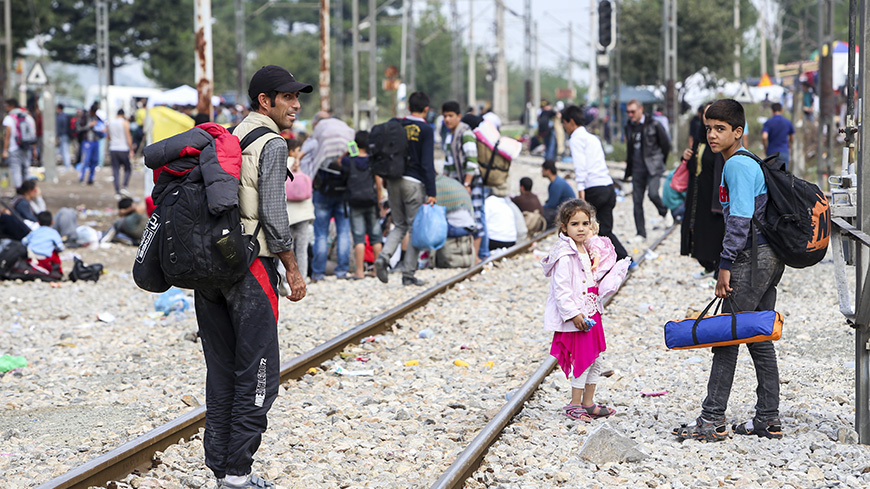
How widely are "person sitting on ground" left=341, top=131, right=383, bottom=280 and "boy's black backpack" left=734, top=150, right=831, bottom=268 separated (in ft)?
21.6

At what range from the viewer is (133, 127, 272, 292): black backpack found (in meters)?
4.57

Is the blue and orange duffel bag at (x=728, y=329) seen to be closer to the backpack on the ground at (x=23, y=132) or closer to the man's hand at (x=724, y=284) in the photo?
the man's hand at (x=724, y=284)

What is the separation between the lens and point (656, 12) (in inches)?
1896

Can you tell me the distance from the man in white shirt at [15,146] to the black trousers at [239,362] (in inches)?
731

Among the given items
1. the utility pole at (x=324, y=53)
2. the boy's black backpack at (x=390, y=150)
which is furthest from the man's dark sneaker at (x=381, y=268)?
the utility pole at (x=324, y=53)

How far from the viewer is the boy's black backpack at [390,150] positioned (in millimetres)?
11180

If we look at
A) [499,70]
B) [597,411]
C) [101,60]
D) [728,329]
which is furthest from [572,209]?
[499,70]

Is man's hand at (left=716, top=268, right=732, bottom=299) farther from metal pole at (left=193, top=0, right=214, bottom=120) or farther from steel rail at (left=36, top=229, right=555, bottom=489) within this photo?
metal pole at (left=193, top=0, right=214, bottom=120)

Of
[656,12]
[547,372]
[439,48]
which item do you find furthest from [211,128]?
[439,48]

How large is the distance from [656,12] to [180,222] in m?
46.3

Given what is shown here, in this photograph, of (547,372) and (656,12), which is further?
(656,12)

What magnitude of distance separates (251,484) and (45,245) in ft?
31.5

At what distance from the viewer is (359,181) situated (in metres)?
11.9

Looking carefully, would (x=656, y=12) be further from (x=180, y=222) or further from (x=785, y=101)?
(x=180, y=222)
